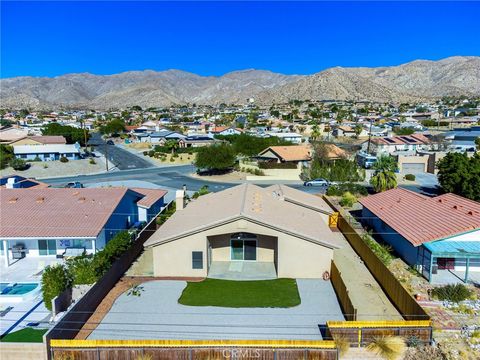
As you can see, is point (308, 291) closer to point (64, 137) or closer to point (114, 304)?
point (114, 304)

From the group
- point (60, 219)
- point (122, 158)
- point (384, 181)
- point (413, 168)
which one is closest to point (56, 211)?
point (60, 219)

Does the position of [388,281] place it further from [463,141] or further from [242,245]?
[463,141]

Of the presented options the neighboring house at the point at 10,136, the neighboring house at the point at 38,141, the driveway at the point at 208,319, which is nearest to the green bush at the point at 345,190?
the driveway at the point at 208,319

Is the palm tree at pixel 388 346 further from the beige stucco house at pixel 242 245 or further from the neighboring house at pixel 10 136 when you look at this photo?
the neighboring house at pixel 10 136

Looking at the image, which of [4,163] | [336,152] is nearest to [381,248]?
[336,152]

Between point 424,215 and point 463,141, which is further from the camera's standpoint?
point 463,141

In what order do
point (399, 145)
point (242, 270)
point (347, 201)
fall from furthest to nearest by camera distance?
point (399, 145)
point (347, 201)
point (242, 270)

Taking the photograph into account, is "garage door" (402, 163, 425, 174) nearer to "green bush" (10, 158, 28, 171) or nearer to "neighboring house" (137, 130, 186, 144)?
"neighboring house" (137, 130, 186, 144)

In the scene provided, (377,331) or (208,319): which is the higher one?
(377,331)
